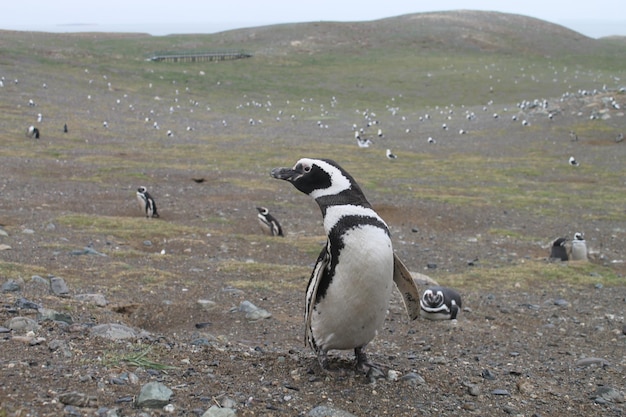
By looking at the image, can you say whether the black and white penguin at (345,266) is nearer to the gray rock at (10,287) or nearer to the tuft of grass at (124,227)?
the gray rock at (10,287)

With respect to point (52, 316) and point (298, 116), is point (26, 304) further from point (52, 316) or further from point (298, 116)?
point (298, 116)

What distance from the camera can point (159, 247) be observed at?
37.6 feet

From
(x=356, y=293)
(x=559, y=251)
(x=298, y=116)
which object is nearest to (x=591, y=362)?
(x=356, y=293)

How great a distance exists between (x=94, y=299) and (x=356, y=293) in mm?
3792

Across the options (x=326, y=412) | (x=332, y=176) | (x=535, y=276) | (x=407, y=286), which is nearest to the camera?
(x=326, y=412)

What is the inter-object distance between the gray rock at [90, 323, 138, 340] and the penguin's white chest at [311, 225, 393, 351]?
1.65m

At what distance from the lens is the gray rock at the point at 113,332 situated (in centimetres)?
555

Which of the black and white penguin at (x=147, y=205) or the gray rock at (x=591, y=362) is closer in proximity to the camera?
the gray rock at (x=591, y=362)

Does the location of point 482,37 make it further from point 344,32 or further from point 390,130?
point 390,130

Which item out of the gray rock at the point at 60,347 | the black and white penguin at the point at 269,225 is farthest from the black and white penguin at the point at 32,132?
the gray rock at the point at 60,347

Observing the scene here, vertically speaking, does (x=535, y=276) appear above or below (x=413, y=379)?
below

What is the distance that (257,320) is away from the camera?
753cm

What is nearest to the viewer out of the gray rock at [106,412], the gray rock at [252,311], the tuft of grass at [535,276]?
the gray rock at [106,412]

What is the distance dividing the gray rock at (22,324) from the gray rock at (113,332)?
17.2 inches
